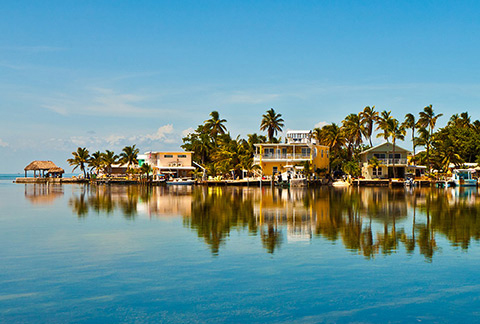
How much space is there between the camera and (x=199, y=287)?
46.5ft

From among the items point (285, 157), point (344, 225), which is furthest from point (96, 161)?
point (344, 225)

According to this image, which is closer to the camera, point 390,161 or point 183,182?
point 390,161

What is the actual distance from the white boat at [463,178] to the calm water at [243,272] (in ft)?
185

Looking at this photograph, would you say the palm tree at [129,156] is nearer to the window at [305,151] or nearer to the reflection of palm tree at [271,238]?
the window at [305,151]

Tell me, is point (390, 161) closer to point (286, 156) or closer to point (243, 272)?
point (286, 156)

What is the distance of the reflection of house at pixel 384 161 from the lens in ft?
289

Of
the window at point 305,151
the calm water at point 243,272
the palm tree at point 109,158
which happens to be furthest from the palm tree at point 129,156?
the calm water at point 243,272

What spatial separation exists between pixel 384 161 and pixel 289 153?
17.8 m

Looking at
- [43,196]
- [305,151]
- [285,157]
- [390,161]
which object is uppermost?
[305,151]

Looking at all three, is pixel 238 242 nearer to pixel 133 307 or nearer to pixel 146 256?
pixel 146 256

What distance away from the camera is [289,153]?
8931 centimetres

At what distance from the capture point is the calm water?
39.3 ft

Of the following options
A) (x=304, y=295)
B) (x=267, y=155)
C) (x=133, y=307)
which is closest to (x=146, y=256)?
(x=133, y=307)

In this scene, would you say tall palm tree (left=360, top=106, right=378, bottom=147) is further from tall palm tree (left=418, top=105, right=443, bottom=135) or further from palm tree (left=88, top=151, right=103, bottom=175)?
palm tree (left=88, top=151, right=103, bottom=175)
